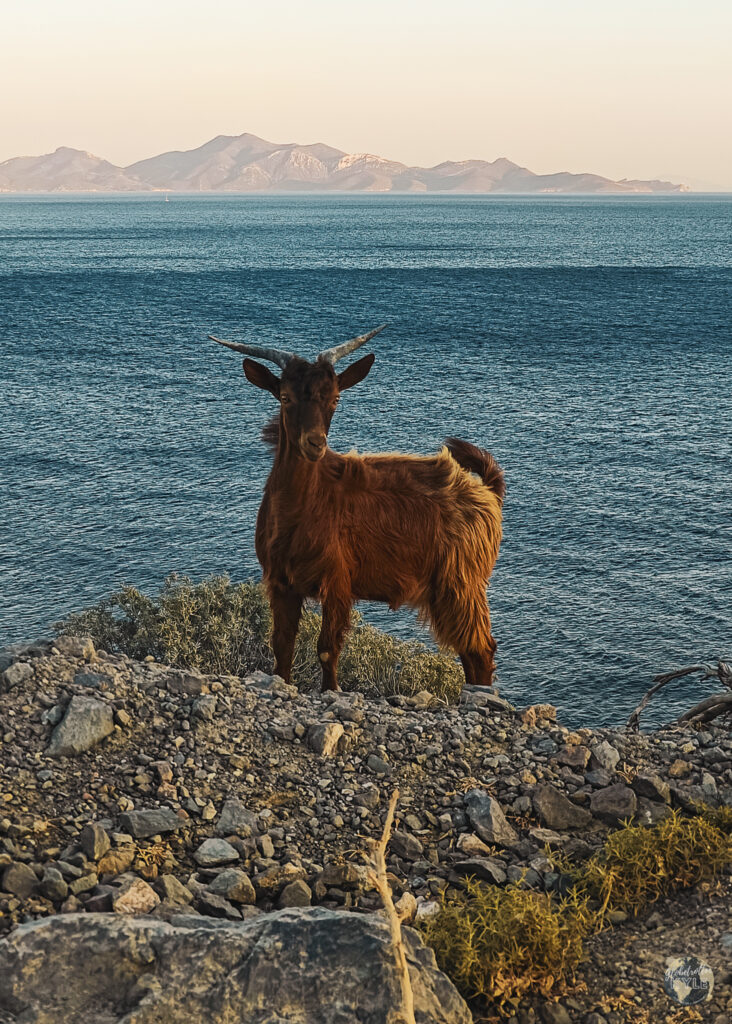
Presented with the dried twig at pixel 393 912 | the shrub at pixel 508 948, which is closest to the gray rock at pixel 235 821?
the shrub at pixel 508 948

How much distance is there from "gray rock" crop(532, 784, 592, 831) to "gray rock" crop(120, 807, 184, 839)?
91.5 inches

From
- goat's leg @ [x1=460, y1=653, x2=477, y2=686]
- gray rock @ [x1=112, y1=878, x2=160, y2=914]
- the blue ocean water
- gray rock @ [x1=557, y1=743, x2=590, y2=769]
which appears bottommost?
the blue ocean water

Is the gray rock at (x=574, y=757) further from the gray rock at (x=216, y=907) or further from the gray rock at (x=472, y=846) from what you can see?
the gray rock at (x=216, y=907)

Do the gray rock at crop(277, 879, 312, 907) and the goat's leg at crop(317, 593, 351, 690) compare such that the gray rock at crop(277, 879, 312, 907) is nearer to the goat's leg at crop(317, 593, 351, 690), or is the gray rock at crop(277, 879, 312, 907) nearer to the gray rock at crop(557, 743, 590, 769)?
the gray rock at crop(557, 743, 590, 769)

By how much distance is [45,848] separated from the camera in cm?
587

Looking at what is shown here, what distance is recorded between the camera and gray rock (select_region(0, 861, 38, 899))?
18.0 ft

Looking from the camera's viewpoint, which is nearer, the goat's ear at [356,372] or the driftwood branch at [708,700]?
the driftwood branch at [708,700]

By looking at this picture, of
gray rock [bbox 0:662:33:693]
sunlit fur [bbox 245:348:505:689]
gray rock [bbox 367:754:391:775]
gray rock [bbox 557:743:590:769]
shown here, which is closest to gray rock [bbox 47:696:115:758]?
gray rock [bbox 0:662:33:693]

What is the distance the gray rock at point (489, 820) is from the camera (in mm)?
6582

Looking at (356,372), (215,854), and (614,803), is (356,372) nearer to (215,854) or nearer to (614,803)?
(614,803)

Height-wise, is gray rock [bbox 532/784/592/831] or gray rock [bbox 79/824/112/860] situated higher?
gray rock [bbox 79/824/112/860]

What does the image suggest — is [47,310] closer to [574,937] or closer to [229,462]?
[229,462]

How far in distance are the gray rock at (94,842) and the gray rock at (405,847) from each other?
174 centimetres

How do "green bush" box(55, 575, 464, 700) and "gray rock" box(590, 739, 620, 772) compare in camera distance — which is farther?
"green bush" box(55, 575, 464, 700)
